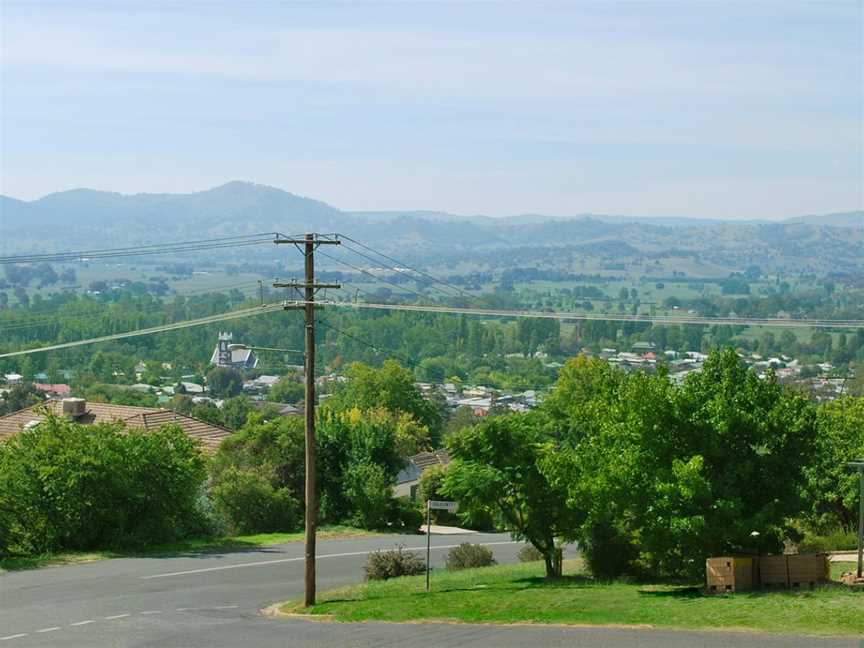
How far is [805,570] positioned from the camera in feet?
81.3

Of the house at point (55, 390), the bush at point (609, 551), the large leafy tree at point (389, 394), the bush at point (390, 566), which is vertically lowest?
the house at point (55, 390)

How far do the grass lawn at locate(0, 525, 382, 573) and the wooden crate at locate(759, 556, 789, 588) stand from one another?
18.2 meters

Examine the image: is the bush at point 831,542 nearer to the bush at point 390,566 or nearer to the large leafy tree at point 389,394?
the bush at point 390,566

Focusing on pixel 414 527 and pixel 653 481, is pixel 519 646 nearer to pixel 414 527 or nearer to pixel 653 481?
pixel 653 481

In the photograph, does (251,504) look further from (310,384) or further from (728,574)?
(728,574)

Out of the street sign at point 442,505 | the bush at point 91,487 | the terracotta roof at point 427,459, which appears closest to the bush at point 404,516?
the bush at point 91,487

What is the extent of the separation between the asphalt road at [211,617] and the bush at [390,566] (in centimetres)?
96

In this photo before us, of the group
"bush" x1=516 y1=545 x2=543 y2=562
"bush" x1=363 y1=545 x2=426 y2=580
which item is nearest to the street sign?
"bush" x1=363 y1=545 x2=426 y2=580

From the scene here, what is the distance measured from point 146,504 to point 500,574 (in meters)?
12.0

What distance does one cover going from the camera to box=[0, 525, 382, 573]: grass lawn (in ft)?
109

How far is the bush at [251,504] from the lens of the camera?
146 ft

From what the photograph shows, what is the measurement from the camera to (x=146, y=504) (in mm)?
37500

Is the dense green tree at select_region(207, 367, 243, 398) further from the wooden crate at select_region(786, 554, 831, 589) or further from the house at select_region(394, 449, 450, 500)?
the wooden crate at select_region(786, 554, 831, 589)

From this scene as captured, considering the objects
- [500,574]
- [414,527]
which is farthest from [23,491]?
[414,527]
